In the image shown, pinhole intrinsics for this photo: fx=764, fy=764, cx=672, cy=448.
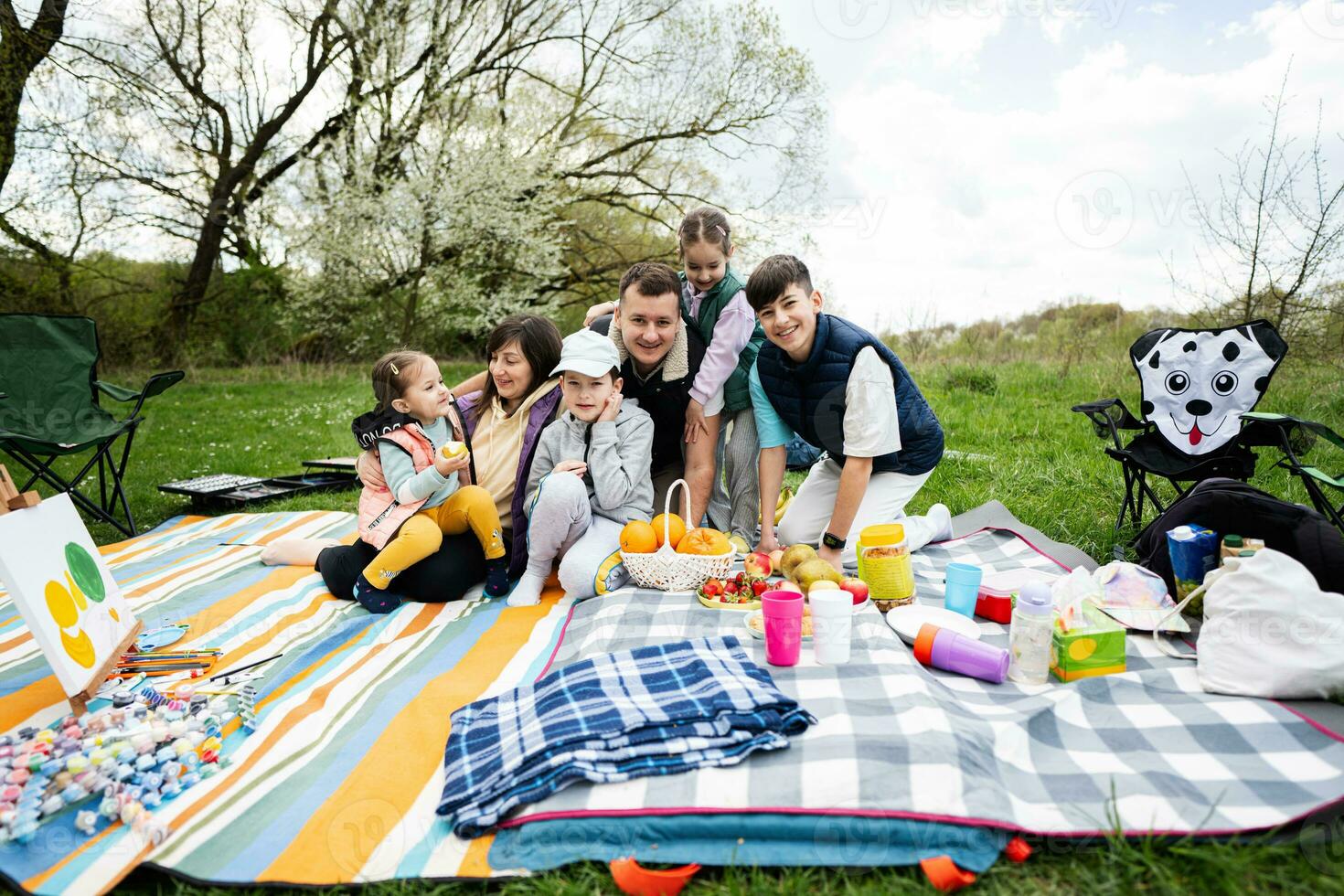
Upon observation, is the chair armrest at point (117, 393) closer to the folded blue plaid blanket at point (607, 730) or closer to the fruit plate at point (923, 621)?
the folded blue plaid blanket at point (607, 730)

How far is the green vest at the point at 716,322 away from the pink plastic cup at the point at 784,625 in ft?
5.00

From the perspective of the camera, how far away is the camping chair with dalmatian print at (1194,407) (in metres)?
3.42

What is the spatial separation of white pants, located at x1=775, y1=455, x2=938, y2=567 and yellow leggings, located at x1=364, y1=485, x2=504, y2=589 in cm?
134

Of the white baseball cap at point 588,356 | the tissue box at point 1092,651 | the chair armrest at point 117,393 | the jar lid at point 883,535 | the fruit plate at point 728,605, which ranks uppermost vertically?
the chair armrest at point 117,393

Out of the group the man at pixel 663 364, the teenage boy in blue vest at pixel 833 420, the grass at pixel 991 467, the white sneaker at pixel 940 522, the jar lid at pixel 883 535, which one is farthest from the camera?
the white sneaker at pixel 940 522

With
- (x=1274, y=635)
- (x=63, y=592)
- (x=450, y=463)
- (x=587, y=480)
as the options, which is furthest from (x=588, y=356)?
(x=1274, y=635)

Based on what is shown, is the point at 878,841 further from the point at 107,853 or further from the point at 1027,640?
the point at 107,853

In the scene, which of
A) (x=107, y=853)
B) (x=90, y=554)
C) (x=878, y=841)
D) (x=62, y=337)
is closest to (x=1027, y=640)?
(x=878, y=841)

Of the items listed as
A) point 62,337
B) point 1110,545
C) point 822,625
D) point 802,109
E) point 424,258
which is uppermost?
point 802,109

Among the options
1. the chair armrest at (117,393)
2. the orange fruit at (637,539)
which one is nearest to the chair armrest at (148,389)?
the chair armrest at (117,393)

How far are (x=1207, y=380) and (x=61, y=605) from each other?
4646 mm

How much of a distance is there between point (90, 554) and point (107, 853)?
131 centimetres

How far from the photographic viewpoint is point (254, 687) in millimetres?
2402

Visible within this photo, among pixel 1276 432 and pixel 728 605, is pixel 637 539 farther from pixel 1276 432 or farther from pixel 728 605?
pixel 1276 432
